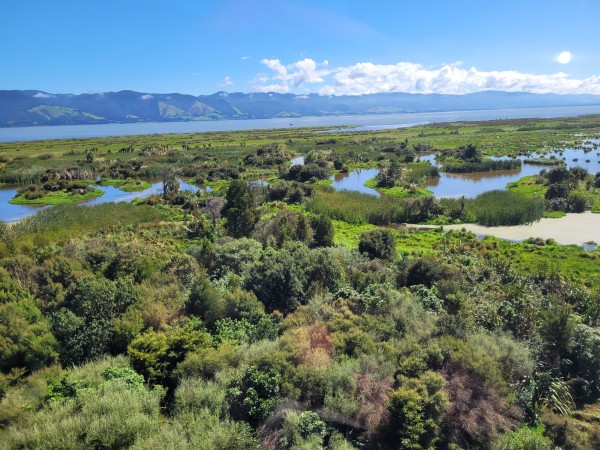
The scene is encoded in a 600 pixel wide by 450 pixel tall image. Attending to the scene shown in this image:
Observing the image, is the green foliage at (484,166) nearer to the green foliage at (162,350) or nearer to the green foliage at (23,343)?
the green foliage at (162,350)

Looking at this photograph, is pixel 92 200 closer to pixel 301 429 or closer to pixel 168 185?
pixel 168 185

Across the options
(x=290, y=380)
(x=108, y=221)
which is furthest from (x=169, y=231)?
(x=290, y=380)

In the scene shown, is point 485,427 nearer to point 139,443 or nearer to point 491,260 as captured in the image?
point 139,443

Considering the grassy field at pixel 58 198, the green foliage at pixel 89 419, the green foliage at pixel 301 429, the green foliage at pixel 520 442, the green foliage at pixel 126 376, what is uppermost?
the grassy field at pixel 58 198

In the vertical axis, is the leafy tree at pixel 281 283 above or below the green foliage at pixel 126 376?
above

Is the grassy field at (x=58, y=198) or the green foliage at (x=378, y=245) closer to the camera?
the green foliage at (x=378, y=245)

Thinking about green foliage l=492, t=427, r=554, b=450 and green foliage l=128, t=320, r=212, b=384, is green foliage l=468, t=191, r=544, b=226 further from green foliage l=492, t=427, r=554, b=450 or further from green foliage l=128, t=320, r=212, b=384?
green foliage l=128, t=320, r=212, b=384

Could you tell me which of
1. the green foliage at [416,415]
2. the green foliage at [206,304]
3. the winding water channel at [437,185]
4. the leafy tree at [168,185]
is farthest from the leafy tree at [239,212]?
the winding water channel at [437,185]

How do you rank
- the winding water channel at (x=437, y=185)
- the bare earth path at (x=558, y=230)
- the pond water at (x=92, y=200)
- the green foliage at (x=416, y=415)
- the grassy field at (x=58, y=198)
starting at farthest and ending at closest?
1. the grassy field at (x=58, y=198)
2. the winding water channel at (x=437, y=185)
3. the pond water at (x=92, y=200)
4. the bare earth path at (x=558, y=230)
5. the green foliage at (x=416, y=415)

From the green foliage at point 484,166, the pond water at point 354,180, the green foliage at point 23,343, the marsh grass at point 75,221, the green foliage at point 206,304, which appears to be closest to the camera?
the green foliage at point 23,343
